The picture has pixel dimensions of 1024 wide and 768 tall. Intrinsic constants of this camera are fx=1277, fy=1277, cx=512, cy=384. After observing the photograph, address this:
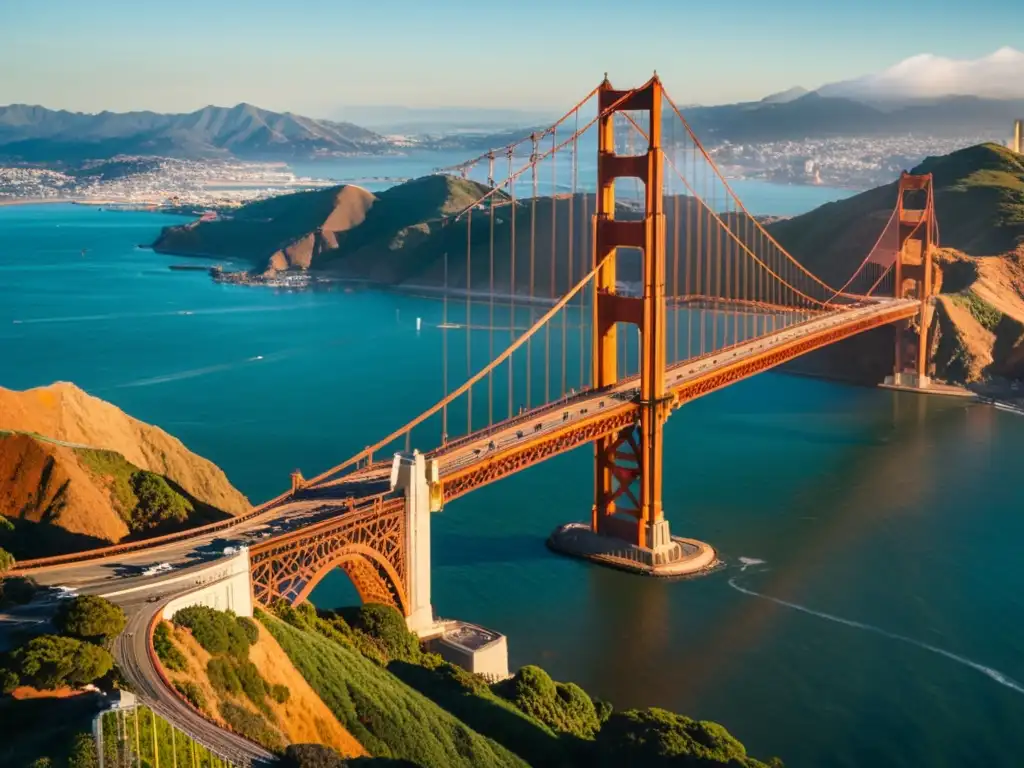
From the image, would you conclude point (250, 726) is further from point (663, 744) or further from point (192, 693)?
point (663, 744)

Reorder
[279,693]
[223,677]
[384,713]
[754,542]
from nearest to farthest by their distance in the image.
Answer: [223,677] < [279,693] < [384,713] < [754,542]

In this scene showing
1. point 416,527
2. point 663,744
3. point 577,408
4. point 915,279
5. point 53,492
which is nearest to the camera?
point 663,744

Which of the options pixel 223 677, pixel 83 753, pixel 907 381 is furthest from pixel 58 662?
pixel 907 381

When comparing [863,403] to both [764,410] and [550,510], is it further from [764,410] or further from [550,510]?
[550,510]

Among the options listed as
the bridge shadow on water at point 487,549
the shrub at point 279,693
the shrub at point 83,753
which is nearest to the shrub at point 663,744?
the shrub at point 279,693

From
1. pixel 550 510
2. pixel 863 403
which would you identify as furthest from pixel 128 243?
pixel 550 510

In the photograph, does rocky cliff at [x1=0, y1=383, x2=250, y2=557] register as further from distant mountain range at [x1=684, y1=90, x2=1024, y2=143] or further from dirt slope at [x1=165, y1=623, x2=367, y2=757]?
distant mountain range at [x1=684, y1=90, x2=1024, y2=143]

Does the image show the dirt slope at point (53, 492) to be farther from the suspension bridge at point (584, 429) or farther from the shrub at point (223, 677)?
the shrub at point (223, 677)
